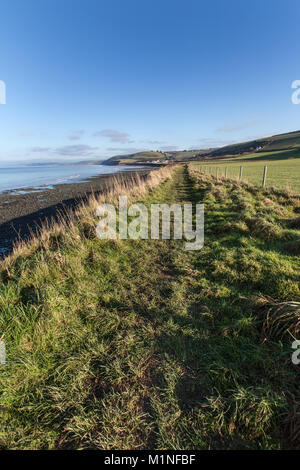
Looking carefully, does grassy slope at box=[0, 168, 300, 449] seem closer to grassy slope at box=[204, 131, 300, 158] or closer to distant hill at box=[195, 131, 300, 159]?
distant hill at box=[195, 131, 300, 159]

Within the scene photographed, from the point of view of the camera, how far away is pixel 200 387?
219 cm

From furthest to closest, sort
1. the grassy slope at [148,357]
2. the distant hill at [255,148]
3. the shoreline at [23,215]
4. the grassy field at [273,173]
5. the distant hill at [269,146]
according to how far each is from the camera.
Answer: the distant hill at [255,148], the distant hill at [269,146], the grassy field at [273,173], the shoreline at [23,215], the grassy slope at [148,357]

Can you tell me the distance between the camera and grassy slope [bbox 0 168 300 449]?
1.83m

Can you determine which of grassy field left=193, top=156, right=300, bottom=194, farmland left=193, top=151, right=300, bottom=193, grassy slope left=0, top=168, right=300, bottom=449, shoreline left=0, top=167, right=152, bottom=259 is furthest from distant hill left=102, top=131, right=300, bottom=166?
grassy slope left=0, top=168, right=300, bottom=449

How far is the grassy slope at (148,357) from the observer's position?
1826mm

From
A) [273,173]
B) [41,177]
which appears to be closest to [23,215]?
[273,173]

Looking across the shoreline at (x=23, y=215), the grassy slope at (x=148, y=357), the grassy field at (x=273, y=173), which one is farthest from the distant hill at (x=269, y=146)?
the grassy slope at (x=148, y=357)

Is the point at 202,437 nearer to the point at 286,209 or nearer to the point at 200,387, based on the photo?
the point at 200,387

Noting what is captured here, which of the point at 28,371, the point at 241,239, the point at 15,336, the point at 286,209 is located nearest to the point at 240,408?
the point at 28,371

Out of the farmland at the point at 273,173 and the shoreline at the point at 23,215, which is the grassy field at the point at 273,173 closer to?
the farmland at the point at 273,173

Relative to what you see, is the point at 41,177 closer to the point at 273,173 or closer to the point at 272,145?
the point at 273,173

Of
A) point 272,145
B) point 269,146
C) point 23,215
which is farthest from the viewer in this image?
point 272,145

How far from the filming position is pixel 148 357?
2.58 metres
